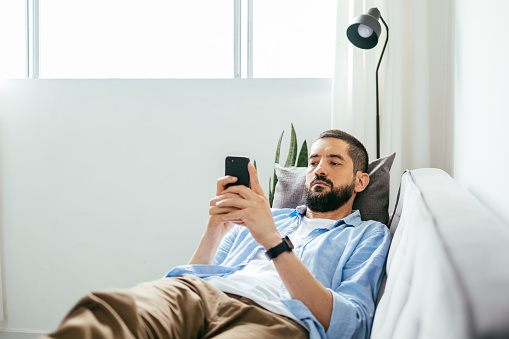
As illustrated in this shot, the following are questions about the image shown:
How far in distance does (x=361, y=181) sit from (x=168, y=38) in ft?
5.82

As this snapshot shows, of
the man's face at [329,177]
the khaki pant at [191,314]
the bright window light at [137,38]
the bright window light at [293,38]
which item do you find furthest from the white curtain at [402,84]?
the khaki pant at [191,314]

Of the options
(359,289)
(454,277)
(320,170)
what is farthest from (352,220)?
(454,277)

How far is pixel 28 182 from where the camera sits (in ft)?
10.4

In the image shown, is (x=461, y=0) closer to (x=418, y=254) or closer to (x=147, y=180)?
(x=418, y=254)

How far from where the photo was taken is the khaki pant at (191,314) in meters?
0.90

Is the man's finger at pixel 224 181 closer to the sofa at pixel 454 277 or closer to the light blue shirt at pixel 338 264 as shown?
the light blue shirt at pixel 338 264

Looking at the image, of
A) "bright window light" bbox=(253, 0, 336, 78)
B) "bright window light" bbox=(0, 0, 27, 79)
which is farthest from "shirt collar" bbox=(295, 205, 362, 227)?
"bright window light" bbox=(0, 0, 27, 79)

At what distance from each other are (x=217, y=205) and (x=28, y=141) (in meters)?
2.20

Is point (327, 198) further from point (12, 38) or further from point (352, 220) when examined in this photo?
point (12, 38)

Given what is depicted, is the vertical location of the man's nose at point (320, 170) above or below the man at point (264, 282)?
above

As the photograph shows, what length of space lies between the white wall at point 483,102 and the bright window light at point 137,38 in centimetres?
152

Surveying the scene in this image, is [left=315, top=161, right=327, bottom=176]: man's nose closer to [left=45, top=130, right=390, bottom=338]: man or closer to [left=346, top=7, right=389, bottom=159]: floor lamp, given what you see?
[left=45, top=130, right=390, bottom=338]: man

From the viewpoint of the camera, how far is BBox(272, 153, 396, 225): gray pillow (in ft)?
6.45

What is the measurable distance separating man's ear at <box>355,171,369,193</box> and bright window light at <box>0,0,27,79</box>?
8.00ft
